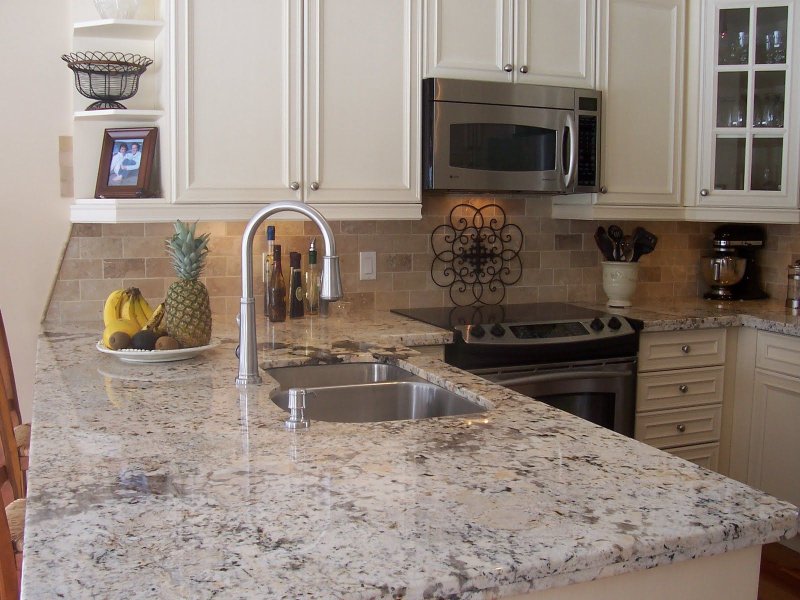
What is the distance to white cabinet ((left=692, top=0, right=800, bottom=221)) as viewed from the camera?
11.0 feet

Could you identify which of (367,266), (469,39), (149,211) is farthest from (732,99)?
(149,211)

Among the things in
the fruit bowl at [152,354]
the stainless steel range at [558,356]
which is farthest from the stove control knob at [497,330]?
the fruit bowl at [152,354]

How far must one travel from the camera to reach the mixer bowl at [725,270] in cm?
370

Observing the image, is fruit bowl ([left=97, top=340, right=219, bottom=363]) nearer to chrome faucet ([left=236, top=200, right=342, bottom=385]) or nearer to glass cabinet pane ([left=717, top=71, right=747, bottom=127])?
chrome faucet ([left=236, top=200, right=342, bottom=385])

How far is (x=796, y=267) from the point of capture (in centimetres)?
350

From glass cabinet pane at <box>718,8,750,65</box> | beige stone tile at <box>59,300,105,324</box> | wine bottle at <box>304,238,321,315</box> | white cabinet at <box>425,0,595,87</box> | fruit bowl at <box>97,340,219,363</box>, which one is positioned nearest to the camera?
fruit bowl at <box>97,340,219,363</box>

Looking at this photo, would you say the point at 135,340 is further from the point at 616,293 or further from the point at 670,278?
the point at 670,278

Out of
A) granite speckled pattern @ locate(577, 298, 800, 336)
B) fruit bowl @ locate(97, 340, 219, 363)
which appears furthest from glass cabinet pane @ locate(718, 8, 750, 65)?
fruit bowl @ locate(97, 340, 219, 363)

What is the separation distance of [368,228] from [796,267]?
185 cm

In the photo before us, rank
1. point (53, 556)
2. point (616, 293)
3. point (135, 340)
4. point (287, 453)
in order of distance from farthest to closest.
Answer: point (616, 293)
point (135, 340)
point (287, 453)
point (53, 556)

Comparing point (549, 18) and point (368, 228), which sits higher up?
point (549, 18)

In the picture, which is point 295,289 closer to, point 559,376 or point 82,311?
point 82,311

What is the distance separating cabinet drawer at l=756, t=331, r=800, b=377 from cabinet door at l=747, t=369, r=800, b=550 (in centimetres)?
3

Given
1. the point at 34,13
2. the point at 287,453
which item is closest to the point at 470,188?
the point at 34,13
